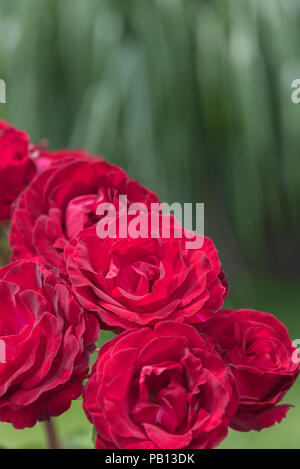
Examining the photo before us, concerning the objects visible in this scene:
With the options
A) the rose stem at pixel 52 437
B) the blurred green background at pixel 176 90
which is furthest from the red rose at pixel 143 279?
the blurred green background at pixel 176 90

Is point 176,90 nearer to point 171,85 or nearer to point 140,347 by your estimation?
point 171,85

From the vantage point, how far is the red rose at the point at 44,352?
0.71ft

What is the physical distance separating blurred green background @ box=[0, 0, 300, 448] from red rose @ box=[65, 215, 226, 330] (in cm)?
112

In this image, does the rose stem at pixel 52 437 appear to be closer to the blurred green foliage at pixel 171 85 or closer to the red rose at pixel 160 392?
the red rose at pixel 160 392

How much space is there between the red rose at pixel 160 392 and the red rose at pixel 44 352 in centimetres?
1

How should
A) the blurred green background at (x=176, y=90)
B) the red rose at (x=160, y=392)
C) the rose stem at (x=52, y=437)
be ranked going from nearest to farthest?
the red rose at (x=160, y=392), the rose stem at (x=52, y=437), the blurred green background at (x=176, y=90)

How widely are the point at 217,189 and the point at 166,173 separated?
6.7 inches

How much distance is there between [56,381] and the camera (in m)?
0.22

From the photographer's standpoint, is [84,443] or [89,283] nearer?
[89,283]

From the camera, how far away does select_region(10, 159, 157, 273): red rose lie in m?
0.27

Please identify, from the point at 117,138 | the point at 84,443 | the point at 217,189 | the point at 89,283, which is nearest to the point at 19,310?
the point at 89,283

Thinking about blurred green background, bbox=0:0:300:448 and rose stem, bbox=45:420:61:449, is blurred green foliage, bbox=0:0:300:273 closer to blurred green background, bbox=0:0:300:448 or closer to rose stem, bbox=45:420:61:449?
blurred green background, bbox=0:0:300:448

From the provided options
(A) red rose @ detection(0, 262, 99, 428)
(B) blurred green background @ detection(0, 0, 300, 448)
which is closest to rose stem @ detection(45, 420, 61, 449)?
(A) red rose @ detection(0, 262, 99, 428)
